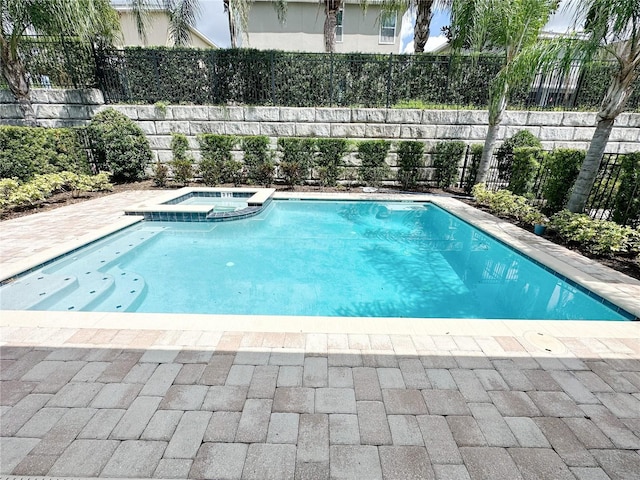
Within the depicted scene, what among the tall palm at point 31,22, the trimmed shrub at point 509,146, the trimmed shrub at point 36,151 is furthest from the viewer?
the trimmed shrub at point 509,146

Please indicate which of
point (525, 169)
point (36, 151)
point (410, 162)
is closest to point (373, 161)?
point (410, 162)

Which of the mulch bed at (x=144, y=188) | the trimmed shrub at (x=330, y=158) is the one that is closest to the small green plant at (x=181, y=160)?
the mulch bed at (x=144, y=188)

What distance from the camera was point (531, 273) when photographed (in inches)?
186

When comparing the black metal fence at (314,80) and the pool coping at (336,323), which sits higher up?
the black metal fence at (314,80)

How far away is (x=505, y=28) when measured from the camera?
7223 millimetres

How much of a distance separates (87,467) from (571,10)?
7.94m

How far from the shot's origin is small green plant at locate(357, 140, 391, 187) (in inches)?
395

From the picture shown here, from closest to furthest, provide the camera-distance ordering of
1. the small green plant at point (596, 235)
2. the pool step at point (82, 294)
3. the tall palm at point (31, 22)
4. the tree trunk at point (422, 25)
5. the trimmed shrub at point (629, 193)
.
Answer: the pool step at point (82, 294)
the small green plant at point (596, 235)
the trimmed shrub at point (629, 193)
the tall palm at point (31, 22)
the tree trunk at point (422, 25)

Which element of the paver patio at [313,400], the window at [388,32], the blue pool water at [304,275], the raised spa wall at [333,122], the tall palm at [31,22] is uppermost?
the window at [388,32]

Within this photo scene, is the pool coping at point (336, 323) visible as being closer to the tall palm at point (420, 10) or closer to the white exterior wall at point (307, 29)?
the tall palm at point (420, 10)

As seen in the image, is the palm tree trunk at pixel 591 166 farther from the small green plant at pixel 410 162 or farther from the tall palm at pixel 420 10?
the tall palm at pixel 420 10

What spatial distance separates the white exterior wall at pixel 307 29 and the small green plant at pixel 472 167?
11.1m

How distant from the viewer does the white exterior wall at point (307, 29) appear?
1631 centimetres

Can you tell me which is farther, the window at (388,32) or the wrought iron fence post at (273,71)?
the window at (388,32)
